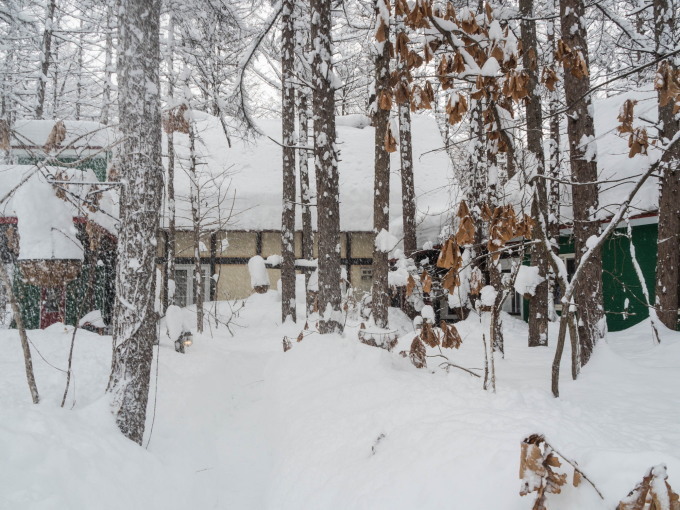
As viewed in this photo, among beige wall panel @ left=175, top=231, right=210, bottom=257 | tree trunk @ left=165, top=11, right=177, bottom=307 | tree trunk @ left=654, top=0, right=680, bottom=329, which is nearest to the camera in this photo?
tree trunk @ left=654, top=0, right=680, bottom=329

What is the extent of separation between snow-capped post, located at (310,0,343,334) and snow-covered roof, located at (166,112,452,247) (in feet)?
27.3

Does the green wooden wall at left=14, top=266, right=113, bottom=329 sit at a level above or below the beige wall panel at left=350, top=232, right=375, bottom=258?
below

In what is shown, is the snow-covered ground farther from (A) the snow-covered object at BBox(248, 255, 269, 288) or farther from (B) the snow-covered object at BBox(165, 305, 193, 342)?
(A) the snow-covered object at BBox(248, 255, 269, 288)

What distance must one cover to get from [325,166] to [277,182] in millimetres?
11388

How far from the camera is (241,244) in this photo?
17.1m

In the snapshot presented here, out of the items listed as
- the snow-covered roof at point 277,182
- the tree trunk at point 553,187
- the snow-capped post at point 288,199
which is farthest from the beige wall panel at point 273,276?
the tree trunk at point 553,187

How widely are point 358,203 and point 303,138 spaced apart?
3724 millimetres

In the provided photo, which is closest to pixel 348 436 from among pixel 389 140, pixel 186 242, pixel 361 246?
pixel 389 140

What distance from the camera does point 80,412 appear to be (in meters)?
3.85

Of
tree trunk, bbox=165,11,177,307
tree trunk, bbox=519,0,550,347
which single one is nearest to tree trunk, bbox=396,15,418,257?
tree trunk, bbox=519,0,550,347

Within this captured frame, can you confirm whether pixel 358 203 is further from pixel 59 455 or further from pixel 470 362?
pixel 59 455

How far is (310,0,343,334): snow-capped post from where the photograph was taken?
22.3 ft

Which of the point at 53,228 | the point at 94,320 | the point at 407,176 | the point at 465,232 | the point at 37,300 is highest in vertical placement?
the point at 407,176

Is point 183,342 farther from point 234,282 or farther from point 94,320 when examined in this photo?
point 234,282
